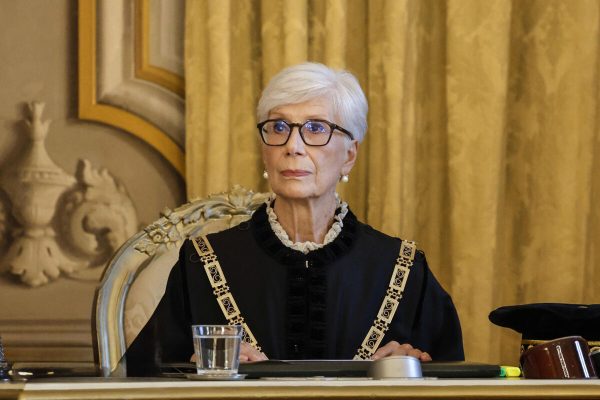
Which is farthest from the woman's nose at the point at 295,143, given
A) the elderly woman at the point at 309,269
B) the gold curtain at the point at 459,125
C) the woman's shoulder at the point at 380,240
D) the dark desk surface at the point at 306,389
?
the dark desk surface at the point at 306,389

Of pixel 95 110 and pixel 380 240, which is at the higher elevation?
pixel 95 110

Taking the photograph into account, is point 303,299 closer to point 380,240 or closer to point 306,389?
point 380,240

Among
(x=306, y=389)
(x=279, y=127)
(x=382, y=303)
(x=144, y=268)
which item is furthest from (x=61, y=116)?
(x=306, y=389)

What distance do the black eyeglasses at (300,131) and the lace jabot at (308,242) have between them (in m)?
0.18

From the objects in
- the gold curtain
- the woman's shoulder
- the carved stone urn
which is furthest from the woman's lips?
the carved stone urn

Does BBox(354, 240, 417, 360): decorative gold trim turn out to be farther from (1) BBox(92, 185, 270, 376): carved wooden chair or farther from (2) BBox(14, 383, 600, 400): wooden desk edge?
(2) BBox(14, 383, 600, 400): wooden desk edge

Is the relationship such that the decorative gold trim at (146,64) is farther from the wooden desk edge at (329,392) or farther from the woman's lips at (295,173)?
the wooden desk edge at (329,392)

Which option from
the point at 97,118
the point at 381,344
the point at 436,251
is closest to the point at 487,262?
the point at 436,251

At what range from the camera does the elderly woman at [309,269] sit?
251cm

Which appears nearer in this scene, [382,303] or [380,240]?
[382,303]

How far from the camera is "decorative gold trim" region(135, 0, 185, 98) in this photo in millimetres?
3398

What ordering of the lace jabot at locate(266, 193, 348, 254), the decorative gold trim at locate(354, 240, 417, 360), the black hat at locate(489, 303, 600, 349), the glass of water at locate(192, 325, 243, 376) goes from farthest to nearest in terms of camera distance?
the lace jabot at locate(266, 193, 348, 254) < the decorative gold trim at locate(354, 240, 417, 360) < the black hat at locate(489, 303, 600, 349) < the glass of water at locate(192, 325, 243, 376)

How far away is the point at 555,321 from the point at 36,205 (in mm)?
1885

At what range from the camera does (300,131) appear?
2.58 meters
